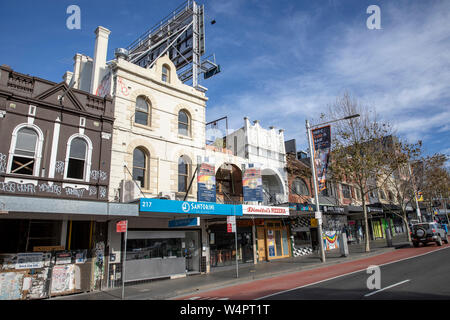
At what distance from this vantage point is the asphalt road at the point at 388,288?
25.8 feet

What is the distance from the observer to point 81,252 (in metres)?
12.4

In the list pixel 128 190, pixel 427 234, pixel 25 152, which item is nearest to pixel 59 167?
pixel 25 152

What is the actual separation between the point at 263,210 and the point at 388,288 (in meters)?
9.23

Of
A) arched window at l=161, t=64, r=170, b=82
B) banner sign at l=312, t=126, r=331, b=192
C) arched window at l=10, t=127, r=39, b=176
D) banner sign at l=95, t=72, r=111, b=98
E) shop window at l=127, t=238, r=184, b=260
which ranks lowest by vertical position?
shop window at l=127, t=238, r=184, b=260

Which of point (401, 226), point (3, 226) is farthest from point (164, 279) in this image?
point (401, 226)

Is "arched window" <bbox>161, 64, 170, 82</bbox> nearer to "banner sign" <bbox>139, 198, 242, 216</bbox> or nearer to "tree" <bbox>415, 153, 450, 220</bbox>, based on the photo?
"banner sign" <bbox>139, 198, 242, 216</bbox>

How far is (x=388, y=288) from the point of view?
8.77 metres

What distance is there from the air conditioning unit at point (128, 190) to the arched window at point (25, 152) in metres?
3.64

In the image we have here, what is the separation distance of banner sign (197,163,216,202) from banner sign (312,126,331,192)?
750 cm

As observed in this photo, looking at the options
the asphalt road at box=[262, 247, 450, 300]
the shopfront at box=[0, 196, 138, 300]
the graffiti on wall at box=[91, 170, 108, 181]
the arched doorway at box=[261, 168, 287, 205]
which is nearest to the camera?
the asphalt road at box=[262, 247, 450, 300]

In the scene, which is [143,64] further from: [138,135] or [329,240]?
[329,240]

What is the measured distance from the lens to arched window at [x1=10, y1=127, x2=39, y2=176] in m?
11.3
